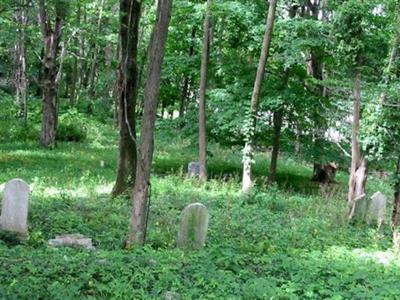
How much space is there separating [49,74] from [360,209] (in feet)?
45.5

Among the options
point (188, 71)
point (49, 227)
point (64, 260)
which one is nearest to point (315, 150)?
point (188, 71)

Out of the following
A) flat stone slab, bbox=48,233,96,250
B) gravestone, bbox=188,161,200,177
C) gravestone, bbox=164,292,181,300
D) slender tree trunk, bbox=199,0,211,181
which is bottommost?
gravestone, bbox=188,161,200,177

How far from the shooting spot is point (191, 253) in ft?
25.8

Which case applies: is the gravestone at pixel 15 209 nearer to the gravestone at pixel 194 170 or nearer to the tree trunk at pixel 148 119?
the tree trunk at pixel 148 119

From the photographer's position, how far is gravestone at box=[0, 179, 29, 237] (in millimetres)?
8664

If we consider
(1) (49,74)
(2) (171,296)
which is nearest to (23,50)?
(1) (49,74)

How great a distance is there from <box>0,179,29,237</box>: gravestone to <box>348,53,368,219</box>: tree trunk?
7.33m

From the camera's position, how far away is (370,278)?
705cm

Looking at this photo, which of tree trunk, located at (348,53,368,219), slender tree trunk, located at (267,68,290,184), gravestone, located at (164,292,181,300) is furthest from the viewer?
slender tree trunk, located at (267,68,290,184)

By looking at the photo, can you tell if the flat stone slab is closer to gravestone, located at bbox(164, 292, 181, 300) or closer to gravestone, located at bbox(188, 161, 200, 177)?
gravestone, located at bbox(164, 292, 181, 300)

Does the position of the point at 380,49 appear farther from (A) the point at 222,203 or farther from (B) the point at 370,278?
(B) the point at 370,278

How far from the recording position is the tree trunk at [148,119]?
7758 millimetres

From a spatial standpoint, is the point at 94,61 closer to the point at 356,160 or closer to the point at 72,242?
the point at 356,160

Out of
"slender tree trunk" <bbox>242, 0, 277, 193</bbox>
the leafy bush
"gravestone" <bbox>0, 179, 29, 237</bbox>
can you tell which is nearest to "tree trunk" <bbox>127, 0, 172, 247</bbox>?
"gravestone" <bbox>0, 179, 29, 237</bbox>
